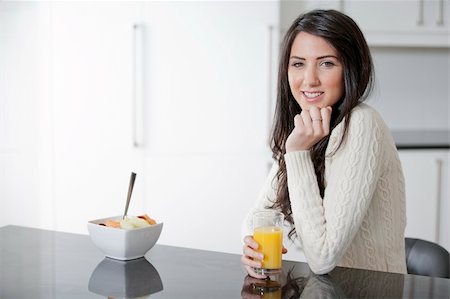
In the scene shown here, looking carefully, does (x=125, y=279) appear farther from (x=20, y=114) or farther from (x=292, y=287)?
(x=20, y=114)

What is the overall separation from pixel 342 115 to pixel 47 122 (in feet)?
6.43

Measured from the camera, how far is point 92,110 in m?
3.16

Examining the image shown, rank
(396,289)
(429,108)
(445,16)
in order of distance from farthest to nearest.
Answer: (429,108) < (445,16) < (396,289)

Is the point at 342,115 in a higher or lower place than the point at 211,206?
higher

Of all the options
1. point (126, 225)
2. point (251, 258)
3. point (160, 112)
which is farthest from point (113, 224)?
point (160, 112)

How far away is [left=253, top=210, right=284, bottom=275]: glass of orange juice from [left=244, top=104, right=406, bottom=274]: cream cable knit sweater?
0.31 feet

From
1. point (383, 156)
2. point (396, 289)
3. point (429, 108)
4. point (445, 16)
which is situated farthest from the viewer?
point (429, 108)

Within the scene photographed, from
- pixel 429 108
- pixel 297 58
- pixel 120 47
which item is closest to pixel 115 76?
pixel 120 47

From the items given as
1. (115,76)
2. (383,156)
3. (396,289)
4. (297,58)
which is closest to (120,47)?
(115,76)

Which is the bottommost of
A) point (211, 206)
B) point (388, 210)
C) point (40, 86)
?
point (211, 206)

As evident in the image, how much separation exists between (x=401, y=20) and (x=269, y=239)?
8.79 ft

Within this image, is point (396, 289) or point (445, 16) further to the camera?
point (445, 16)

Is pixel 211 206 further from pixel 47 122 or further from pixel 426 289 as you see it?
pixel 426 289

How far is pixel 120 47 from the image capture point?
123 inches
